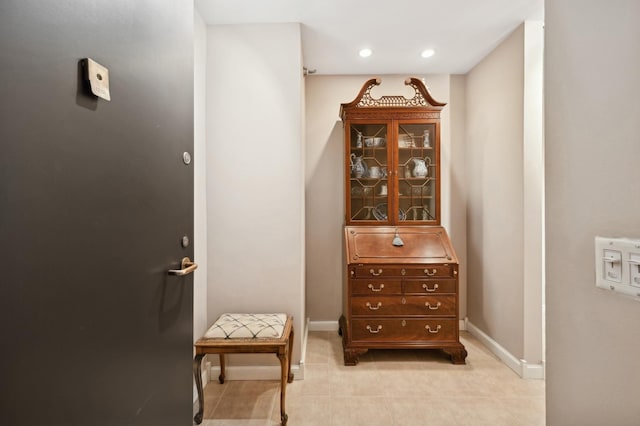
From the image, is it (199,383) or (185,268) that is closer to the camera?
(185,268)

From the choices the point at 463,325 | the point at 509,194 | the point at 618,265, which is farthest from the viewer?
the point at 463,325

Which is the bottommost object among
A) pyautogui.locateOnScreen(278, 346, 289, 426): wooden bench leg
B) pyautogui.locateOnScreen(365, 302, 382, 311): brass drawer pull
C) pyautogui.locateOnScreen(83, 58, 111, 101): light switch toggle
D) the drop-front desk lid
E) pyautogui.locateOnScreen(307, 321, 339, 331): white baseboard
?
pyautogui.locateOnScreen(307, 321, 339, 331): white baseboard

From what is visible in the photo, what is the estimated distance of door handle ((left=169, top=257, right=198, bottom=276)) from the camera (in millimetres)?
1090

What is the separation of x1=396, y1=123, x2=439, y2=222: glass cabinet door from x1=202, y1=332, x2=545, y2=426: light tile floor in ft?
4.33

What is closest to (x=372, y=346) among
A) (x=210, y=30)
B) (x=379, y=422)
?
(x=379, y=422)

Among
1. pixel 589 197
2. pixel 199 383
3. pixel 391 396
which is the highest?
pixel 589 197

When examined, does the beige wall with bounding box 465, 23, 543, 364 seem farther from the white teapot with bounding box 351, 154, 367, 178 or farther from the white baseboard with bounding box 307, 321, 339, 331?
the white baseboard with bounding box 307, 321, 339, 331

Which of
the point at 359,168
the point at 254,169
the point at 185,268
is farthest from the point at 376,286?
the point at 185,268

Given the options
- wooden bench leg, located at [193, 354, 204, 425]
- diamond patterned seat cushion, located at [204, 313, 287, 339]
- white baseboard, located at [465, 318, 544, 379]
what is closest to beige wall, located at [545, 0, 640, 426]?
diamond patterned seat cushion, located at [204, 313, 287, 339]

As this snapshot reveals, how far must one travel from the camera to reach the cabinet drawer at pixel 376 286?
2.66 meters

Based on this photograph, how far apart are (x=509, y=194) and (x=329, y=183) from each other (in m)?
1.69

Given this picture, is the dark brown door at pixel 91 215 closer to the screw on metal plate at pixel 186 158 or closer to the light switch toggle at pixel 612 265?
the screw on metal plate at pixel 186 158

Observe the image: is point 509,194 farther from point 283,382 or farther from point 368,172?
point 283,382

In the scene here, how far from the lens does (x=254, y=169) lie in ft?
7.93
